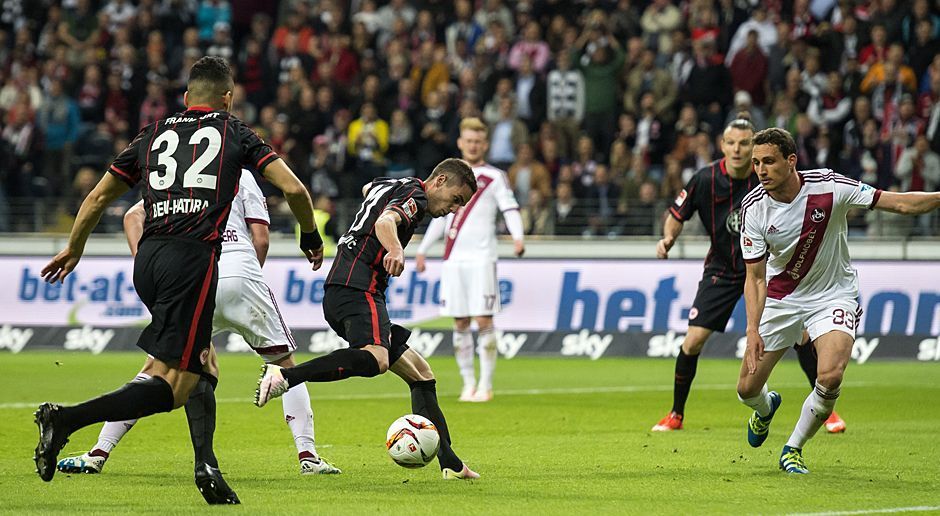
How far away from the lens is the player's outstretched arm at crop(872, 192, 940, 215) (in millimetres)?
8250

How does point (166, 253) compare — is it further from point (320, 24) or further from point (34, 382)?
point (320, 24)

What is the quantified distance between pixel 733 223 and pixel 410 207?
4.05m

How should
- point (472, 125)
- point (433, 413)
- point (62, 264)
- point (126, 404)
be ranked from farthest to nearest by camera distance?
point (472, 125)
point (433, 413)
point (62, 264)
point (126, 404)

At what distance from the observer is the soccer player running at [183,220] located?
7.01 metres

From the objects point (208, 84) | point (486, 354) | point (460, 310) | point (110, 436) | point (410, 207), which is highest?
point (208, 84)

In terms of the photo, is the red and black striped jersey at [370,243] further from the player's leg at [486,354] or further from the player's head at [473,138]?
the player's leg at [486,354]

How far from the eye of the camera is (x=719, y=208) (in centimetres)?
1141

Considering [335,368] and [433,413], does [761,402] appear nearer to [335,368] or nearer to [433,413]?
[433,413]

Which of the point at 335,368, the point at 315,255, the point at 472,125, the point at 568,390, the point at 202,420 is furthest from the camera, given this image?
the point at 568,390

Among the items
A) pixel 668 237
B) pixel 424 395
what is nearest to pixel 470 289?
pixel 668 237

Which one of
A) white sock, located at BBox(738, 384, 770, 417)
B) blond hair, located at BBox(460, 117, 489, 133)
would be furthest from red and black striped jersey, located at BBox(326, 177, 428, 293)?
blond hair, located at BBox(460, 117, 489, 133)

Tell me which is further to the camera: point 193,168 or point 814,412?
point 814,412

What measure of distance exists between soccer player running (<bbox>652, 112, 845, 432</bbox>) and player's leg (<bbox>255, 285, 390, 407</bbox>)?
3.59 m

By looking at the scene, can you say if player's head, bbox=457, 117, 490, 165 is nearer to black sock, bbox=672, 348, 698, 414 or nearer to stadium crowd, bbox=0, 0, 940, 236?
black sock, bbox=672, 348, 698, 414
